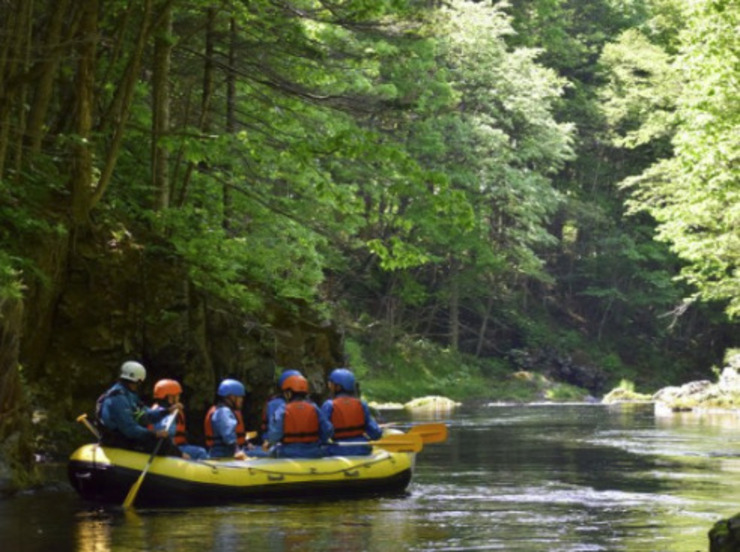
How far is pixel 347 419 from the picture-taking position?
14.7 m

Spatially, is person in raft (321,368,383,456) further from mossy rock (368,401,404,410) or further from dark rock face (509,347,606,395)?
dark rock face (509,347,606,395)

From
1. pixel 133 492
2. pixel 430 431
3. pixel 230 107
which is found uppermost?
pixel 230 107

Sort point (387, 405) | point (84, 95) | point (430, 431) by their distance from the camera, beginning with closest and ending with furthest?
1. point (84, 95)
2. point (430, 431)
3. point (387, 405)

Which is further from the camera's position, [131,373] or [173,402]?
[173,402]

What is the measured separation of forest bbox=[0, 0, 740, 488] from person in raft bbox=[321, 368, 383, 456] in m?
3.06

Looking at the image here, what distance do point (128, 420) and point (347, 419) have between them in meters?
2.81

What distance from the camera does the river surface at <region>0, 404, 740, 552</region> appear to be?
10500 millimetres

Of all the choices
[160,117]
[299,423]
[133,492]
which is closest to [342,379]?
[299,423]

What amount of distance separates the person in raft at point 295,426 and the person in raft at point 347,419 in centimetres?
32

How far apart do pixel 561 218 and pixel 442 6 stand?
10.4 meters

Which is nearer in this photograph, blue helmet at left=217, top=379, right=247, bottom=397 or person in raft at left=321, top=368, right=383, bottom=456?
blue helmet at left=217, top=379, right=247, bottom=397

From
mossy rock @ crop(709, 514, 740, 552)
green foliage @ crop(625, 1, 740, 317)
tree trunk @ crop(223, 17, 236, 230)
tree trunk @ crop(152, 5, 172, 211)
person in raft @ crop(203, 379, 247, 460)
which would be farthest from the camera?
green foliage @ crop(625, 1, 740, 317)

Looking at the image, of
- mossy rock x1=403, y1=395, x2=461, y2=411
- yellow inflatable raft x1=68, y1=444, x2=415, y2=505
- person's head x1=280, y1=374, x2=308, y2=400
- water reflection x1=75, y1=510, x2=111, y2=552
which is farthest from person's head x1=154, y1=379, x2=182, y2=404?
mossy rock x1=403, y1=395, x2=461, y2=411

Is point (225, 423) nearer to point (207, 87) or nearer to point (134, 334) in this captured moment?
point (134, 334)
